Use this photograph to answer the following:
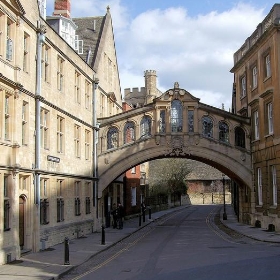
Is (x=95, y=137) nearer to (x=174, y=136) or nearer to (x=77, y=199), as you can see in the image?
(x=174, y=136)

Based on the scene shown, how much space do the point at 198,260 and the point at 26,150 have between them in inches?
296

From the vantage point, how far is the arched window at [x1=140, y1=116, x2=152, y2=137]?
98.5 ft

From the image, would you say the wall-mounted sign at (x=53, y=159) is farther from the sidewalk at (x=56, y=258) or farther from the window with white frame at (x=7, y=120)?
the window with white frame at (x=7, y=120)

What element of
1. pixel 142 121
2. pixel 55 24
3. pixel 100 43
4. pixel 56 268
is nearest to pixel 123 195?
pixel 142 121

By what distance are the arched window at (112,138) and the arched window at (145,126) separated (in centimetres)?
156

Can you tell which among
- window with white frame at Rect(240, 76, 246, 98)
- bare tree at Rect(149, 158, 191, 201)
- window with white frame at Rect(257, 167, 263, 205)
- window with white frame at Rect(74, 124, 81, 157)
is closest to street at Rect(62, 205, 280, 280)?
window with white frame at Rect(74, 124, 81, 157)

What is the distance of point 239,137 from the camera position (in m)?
30.5

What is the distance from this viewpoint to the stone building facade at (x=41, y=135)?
16391mm

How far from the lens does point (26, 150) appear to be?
18078 mm

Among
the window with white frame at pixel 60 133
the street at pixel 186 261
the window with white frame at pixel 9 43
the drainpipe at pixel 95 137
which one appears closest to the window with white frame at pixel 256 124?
the street at pixel 186 261

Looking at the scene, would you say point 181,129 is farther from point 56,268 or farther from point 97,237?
point 56,268

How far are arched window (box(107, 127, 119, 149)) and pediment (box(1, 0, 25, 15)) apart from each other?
1331cm

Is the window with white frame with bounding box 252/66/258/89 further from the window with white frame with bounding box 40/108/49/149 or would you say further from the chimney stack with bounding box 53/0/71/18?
the window with white frame with bounding box 40/108/49/149

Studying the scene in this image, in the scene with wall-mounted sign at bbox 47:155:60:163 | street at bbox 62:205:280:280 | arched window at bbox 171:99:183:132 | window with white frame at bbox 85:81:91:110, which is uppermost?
window with white frame at bbox 85:81:91:110
